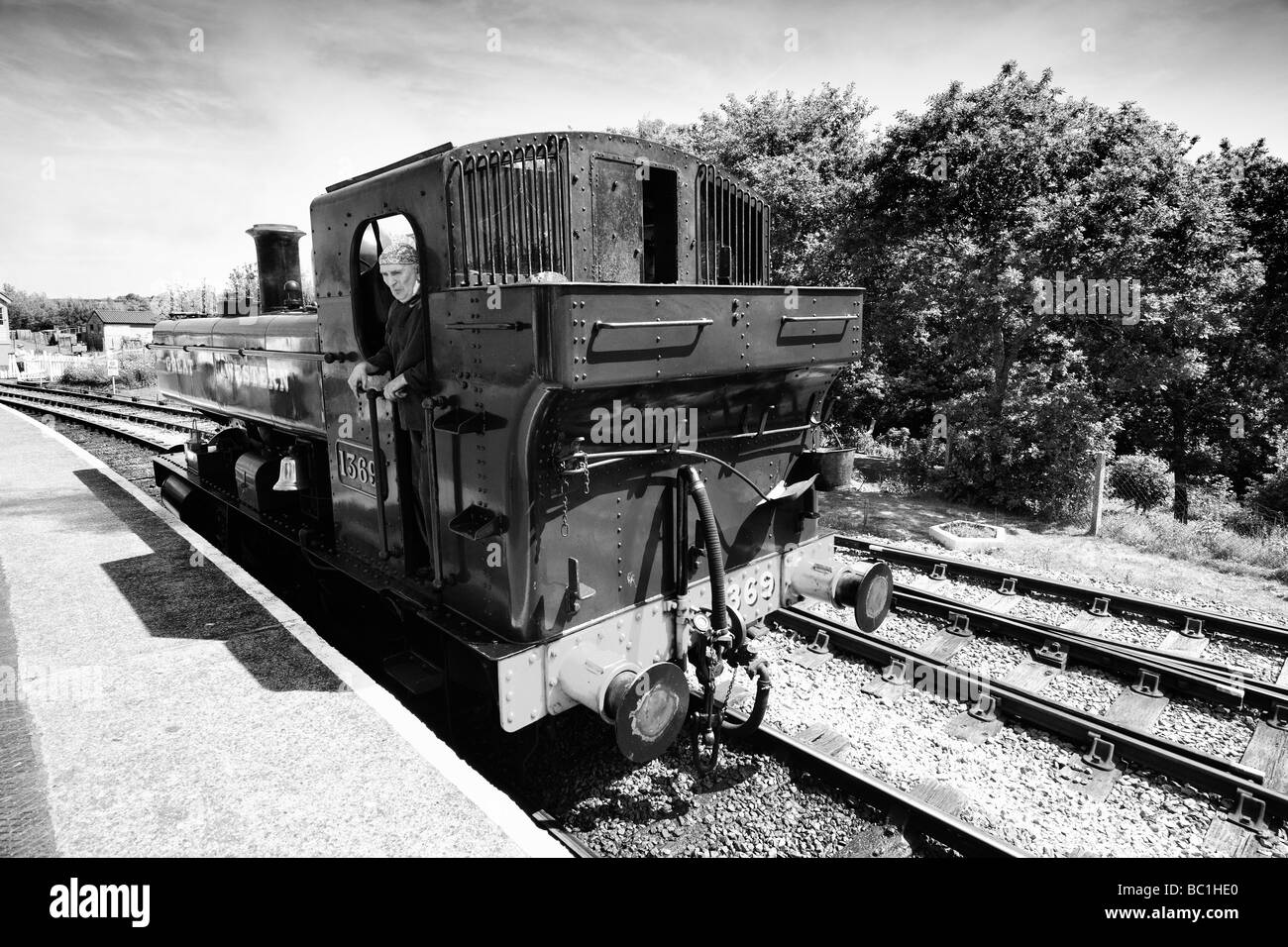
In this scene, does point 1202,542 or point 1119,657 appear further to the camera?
point 1202,542

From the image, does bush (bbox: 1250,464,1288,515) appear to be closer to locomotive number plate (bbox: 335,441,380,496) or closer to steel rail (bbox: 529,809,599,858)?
steel rail (bbox: 529,809,599,858)

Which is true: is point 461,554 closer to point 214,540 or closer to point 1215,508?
point 214,540

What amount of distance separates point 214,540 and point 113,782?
18.5 ft

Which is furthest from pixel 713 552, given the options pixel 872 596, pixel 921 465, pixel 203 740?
pixel 921 465

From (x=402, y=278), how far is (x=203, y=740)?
2356 millimetres

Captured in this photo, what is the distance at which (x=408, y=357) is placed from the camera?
12.8 ft

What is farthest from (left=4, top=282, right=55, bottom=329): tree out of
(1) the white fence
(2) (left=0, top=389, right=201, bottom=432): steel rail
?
(2) (left=0, top=389, right=201, bottom=432): steel rail

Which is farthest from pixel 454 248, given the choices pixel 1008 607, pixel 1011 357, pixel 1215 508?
pixel 1215 508

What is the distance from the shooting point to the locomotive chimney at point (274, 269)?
7270 millimetres

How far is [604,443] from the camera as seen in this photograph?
12.1 ft

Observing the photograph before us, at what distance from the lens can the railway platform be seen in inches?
116

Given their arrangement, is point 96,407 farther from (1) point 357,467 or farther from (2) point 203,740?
(2) point 203,740

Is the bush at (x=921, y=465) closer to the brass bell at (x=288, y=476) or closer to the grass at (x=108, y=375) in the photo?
the brass bell at (x=288, y=476)
